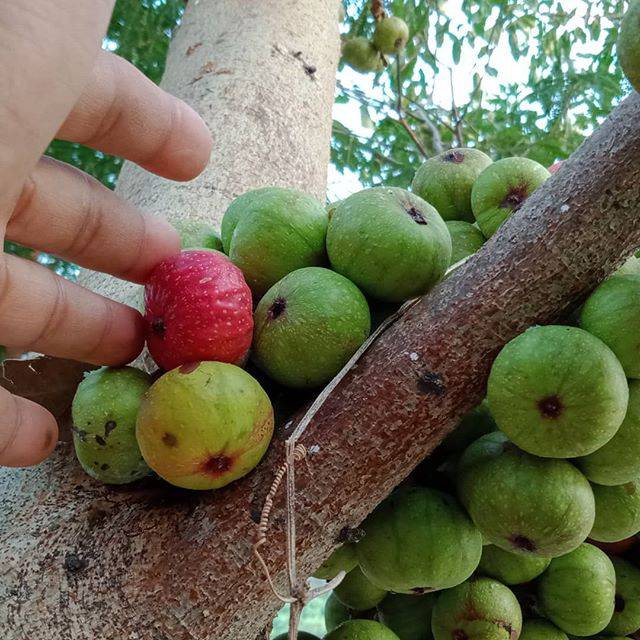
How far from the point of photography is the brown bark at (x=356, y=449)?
1257mm

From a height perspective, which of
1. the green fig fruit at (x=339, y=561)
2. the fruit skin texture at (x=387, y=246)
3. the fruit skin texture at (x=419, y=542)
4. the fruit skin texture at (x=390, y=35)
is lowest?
the green fig fruit at (x=339, y=561)

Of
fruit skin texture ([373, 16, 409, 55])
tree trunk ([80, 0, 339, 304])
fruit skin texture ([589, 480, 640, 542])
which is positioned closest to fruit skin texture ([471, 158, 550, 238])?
fruit skin texture ([589, 480, 640, 542])

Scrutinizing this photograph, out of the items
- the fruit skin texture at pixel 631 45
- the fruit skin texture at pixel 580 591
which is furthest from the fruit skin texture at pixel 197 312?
the fruit skin texture at pixel 580 591

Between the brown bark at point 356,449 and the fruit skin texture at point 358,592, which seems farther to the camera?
the fruit skin texture at point 358,592

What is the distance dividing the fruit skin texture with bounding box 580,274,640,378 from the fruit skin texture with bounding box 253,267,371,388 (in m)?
0.45

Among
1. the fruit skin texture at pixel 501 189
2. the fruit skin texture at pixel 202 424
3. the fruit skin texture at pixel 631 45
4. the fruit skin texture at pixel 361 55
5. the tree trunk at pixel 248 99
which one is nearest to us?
the fruit skin texture at pixel 631 45

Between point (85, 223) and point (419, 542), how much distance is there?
953mm

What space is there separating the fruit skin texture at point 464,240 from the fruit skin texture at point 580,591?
0.79 m

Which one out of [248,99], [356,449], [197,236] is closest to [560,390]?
[356,449]

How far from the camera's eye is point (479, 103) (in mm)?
5387

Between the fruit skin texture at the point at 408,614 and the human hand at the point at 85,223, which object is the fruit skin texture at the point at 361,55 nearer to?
the human hand at the point at 85,223

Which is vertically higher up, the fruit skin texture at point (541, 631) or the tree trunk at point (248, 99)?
the tree trunk at point (248, 99)

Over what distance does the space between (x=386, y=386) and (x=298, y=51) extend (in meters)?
2.04

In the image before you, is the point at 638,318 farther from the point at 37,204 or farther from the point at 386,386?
the point at 37,204
